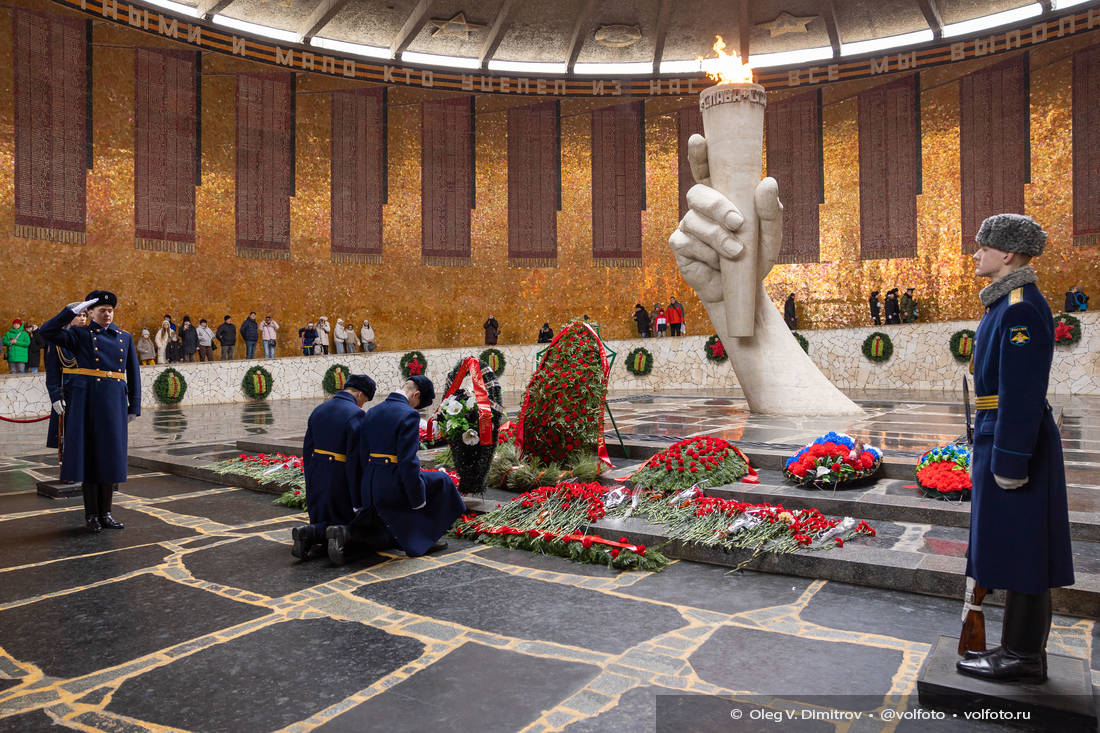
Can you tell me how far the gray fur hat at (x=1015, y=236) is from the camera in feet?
6.84

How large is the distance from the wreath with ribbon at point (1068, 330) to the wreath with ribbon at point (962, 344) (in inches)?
56.4

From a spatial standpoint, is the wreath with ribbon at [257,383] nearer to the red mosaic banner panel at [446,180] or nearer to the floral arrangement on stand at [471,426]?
the red mosaic banner panel at [446,180]

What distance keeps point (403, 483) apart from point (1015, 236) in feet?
9.06

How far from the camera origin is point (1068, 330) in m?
13.3

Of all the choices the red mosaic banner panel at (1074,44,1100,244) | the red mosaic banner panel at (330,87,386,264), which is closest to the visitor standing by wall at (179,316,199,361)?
the red mosaic banner panel at (330,87,386,264)

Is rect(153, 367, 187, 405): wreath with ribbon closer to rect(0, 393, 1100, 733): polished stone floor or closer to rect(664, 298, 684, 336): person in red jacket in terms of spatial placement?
rect(0, 393, 1100, 733): polished stone floor

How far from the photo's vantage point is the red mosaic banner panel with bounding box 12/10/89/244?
15266mm

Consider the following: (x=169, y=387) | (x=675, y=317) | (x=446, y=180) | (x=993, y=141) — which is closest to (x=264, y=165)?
(x=446, y=180)

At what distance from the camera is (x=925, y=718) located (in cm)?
205

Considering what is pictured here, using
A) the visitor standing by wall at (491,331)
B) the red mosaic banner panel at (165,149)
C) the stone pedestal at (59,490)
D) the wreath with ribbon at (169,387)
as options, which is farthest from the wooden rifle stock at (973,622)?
the red mosaic banner panel at (165,149)

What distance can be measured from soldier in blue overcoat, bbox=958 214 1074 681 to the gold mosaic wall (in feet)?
58.7

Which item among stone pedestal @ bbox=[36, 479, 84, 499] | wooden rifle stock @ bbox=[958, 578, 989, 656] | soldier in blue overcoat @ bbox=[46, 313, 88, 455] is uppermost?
soldier in blue overcoat @ bbox=[46, 313, 88, 455]

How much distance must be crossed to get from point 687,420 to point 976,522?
20.1 feet

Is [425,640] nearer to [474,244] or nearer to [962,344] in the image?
[962,344]
